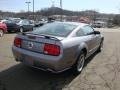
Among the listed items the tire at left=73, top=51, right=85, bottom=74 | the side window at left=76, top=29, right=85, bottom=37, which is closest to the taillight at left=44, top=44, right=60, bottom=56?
the tire at left=73, top=51, right=85, bottom=74

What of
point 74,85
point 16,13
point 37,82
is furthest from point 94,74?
point 16,13

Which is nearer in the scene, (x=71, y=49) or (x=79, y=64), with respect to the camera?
(x=71, y=49)

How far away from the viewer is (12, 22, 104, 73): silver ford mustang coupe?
5.21 metres

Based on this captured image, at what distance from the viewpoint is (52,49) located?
5.21m

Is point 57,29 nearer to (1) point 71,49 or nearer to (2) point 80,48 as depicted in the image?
(2) point 80,48

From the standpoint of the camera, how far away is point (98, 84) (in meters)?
5.58

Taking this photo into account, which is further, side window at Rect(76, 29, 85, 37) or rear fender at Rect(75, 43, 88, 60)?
side window at Rect(76, 29, 85, 37)

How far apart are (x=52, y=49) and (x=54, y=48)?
2.1 inches

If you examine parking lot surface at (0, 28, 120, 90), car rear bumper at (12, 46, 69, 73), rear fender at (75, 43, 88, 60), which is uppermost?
rear fender at (75, 43, 88, 60)

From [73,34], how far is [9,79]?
2099mm

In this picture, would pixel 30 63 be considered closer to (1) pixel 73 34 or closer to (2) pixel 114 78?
(1) pixel 73 34

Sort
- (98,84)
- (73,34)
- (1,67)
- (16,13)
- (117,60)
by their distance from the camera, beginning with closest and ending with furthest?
(98,84), (73,34), (1,67), (117,60), (16,13)

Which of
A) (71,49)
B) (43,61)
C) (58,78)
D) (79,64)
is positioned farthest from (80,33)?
(43,61)

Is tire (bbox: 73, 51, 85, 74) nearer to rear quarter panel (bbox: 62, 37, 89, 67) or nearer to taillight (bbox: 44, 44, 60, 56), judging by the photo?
rear quarter panel (bbox: 62, 37, 89, 67)
